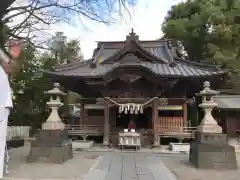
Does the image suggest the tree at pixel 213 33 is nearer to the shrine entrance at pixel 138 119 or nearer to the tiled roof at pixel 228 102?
the tiled roof at pixel 228 102

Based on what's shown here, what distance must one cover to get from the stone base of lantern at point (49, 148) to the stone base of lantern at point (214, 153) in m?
4.96

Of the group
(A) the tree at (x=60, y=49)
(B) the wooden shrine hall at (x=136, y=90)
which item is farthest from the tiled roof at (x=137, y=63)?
(A) the tree at (x=60, y=49)

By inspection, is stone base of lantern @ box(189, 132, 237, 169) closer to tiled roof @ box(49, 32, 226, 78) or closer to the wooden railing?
the wooden railing

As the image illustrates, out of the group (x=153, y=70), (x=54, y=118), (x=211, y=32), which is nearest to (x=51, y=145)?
(x=54, y=118)

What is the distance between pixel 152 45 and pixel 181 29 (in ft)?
22.9

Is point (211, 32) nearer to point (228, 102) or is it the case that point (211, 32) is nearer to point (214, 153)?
point (228, 102)

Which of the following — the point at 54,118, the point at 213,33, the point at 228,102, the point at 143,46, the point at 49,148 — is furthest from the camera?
the point at 213,33

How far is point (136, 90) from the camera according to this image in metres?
17.7

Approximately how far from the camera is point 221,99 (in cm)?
1977

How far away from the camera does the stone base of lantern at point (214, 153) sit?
9.84 m

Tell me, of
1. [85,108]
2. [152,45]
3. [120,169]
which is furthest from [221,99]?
[120,169]

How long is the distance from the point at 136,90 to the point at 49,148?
8.29m

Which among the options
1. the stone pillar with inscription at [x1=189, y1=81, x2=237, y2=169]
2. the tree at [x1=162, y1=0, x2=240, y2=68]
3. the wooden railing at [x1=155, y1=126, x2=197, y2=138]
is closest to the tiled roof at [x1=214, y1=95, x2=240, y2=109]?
the wooden railing at [x1=155, y1=126, x2=197, y2=138]

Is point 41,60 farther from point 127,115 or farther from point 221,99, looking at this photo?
point 221,99
